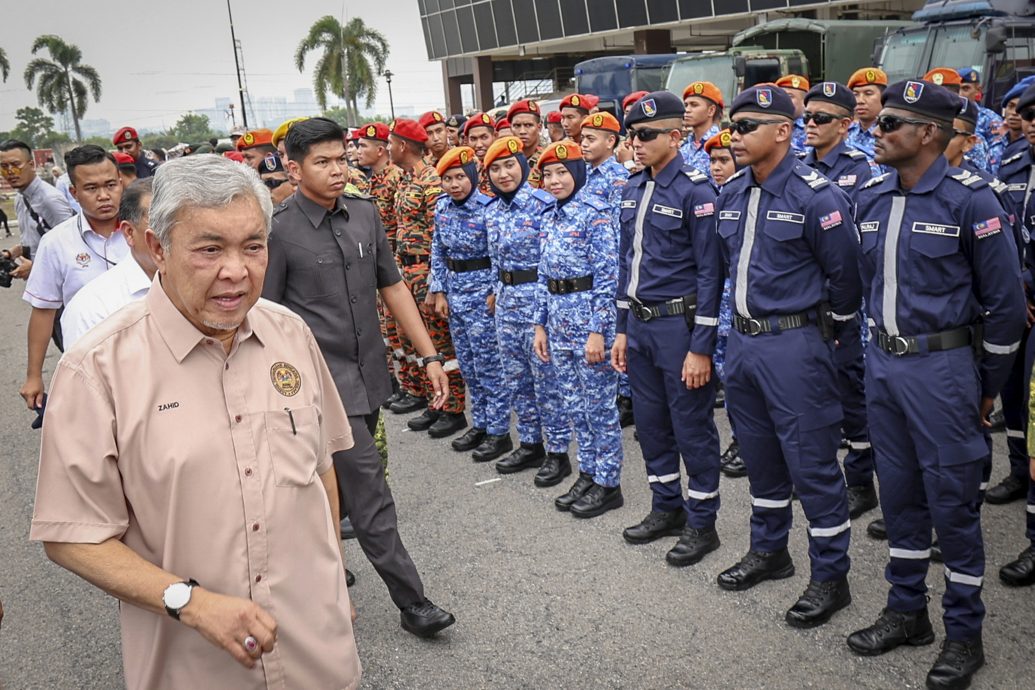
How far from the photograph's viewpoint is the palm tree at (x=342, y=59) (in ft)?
152

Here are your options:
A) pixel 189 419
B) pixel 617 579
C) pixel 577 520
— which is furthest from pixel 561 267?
pixel 189 419

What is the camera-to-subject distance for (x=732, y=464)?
571cm

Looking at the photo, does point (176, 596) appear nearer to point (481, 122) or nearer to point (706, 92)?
point (706, 92)

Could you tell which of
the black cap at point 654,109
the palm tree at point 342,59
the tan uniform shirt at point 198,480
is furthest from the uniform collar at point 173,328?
the palm tree at point 342,59

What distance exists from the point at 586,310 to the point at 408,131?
310 cm

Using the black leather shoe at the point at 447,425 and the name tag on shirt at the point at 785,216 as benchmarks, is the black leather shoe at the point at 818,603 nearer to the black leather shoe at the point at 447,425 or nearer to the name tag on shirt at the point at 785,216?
the name tag on shirt at the point at 785,216

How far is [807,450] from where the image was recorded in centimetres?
391

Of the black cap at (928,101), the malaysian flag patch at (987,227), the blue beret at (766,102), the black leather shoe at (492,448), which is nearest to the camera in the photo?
the malaysian flag patch at (987,227)

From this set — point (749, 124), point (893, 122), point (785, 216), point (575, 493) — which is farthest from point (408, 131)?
point (893, 122)

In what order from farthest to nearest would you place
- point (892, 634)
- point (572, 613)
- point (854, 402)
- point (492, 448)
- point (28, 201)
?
point (28, 201) → point (492, 448) → point (854, 402) → point (572, 613) → point (892, 634)

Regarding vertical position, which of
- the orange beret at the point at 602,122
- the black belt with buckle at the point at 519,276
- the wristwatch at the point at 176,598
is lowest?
the wristwatch at the point at 176,598

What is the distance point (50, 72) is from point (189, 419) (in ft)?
202

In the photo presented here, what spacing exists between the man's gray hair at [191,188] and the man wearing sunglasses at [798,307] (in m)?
2.53

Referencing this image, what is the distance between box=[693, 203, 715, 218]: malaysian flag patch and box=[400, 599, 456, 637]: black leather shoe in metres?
2.29
